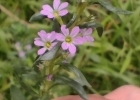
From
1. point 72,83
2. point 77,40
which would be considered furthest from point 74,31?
point 72,83

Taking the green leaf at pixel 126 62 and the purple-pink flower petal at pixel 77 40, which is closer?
the purple-pink flower petal at pixel 77 40

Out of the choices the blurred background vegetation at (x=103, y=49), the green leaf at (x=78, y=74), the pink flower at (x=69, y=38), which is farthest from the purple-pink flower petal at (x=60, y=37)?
the blurred background vegetation at (x=103, y=49)

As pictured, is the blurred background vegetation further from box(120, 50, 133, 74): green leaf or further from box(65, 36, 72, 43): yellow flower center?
box(65, 36, 72, 43): yellow flower center

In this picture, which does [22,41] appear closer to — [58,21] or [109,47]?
[109,47]

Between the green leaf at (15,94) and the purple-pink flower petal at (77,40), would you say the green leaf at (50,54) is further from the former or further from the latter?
the green leaf at (15,94)

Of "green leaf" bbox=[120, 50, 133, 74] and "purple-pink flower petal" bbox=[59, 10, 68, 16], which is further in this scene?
"green leaf" bbox=[120, 50, 133, 74]

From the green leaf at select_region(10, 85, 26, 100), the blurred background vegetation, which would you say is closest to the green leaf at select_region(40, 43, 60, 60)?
the green leaf at select_region(10, 85, 26, 100)
